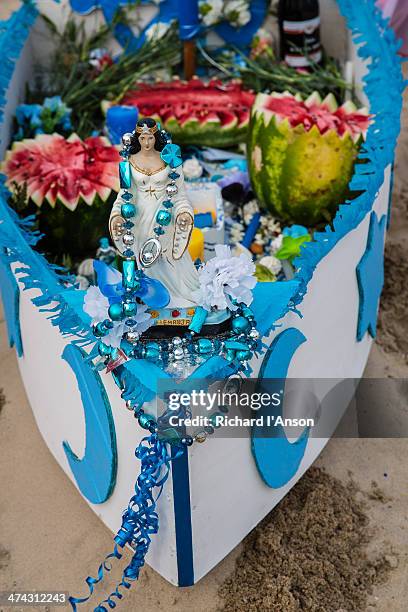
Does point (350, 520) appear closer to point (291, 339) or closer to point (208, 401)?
point (291, 339)

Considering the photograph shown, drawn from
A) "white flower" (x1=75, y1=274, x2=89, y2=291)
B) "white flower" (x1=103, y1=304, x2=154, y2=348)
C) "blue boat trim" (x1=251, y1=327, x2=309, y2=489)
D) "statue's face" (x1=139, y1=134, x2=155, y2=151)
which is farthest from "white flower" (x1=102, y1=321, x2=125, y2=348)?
"white flower" (x1=75, y1=274, x2=89, y2=291)

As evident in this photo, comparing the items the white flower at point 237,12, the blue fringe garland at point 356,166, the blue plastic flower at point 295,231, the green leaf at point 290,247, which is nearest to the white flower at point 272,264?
the green leaf at point 290,247

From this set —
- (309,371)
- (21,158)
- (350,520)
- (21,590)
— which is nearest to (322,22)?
(21,158)

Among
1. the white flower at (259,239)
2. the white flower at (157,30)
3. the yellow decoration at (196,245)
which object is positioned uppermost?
the white flower at (157,30)

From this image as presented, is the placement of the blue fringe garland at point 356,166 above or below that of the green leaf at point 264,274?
above

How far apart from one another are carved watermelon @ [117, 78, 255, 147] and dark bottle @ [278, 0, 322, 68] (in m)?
0.33

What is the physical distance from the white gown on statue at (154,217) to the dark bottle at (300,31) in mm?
2371

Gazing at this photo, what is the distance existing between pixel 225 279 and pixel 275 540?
1.15 metres

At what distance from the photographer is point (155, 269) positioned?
2154 mm

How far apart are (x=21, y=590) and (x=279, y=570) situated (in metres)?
0.85

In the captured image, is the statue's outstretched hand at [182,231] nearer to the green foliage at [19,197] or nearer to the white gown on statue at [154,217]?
the white gown on statue at [154,217]

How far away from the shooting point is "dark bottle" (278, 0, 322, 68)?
4.23 meters

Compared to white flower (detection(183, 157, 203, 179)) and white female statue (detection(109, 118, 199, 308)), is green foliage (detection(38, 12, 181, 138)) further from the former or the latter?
white female statue (detection(109, 118, 199, 308))

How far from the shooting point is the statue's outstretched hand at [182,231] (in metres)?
2.08
